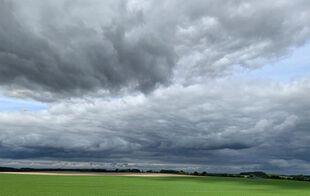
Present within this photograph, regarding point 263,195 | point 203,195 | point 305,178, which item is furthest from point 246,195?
point 305,178

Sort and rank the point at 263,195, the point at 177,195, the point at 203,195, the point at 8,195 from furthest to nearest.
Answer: the point at 263,195 → the point at 203,195 → the point at 177,195 → the point at 8,195

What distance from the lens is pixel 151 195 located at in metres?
65.1

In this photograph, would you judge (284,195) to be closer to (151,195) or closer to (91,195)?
(151,195)

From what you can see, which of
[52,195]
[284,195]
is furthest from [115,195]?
[284,195]

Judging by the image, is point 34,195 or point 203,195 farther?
point 203,195

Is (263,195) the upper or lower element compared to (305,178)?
lower

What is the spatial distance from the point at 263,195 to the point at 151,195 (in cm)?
2471

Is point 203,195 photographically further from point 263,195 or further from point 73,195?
point 73,195

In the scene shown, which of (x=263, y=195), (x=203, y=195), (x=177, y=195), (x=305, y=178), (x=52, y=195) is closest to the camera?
(x=52, y=195)

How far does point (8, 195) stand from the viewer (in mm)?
57500

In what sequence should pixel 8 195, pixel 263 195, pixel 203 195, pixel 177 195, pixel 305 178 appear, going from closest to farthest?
pixel 8 195 < pixel 177 195 < pixel 203 195 < pixel 263 195 < pixel 305 178

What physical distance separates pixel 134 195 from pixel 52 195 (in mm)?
12795

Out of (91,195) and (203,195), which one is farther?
(203,195)

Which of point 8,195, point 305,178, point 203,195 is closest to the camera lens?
point 8,195
